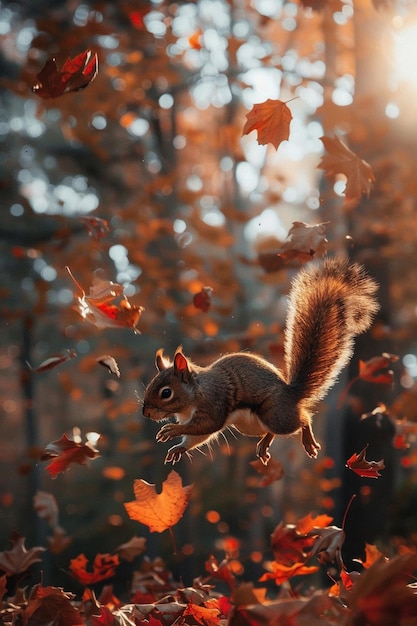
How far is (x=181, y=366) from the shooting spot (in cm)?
196

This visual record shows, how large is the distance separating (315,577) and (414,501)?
87.9 inches

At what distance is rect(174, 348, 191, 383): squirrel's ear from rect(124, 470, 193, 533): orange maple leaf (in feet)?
1.06

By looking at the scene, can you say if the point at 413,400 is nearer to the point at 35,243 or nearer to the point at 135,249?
the point at 135,249

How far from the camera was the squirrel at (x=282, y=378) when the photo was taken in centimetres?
193

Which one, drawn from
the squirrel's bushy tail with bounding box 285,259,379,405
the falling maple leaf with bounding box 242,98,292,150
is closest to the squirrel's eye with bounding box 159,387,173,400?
the squirrel's bushy tail with bounding box 285,259,379,405

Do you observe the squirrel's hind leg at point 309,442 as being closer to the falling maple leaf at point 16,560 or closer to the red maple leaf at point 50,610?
the red maple leaf at point 50,610

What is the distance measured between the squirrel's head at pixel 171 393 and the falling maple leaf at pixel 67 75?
3.27ft

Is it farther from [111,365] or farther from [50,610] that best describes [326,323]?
[50,610]

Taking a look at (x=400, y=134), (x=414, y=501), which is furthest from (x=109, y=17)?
(x=414, y=501)

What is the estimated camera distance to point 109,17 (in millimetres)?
5805

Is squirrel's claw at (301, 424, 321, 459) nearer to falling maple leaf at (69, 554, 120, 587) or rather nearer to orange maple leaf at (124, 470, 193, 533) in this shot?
orange maple leaf at (124, 470, 193, 533)

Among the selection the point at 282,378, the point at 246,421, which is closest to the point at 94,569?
the point at 246,421

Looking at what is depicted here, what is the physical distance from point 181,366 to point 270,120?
896mm

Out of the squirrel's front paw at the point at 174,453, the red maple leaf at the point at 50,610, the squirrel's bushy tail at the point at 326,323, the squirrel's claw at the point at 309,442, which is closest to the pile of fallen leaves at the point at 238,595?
the red maple leaf at the point at 50,610
